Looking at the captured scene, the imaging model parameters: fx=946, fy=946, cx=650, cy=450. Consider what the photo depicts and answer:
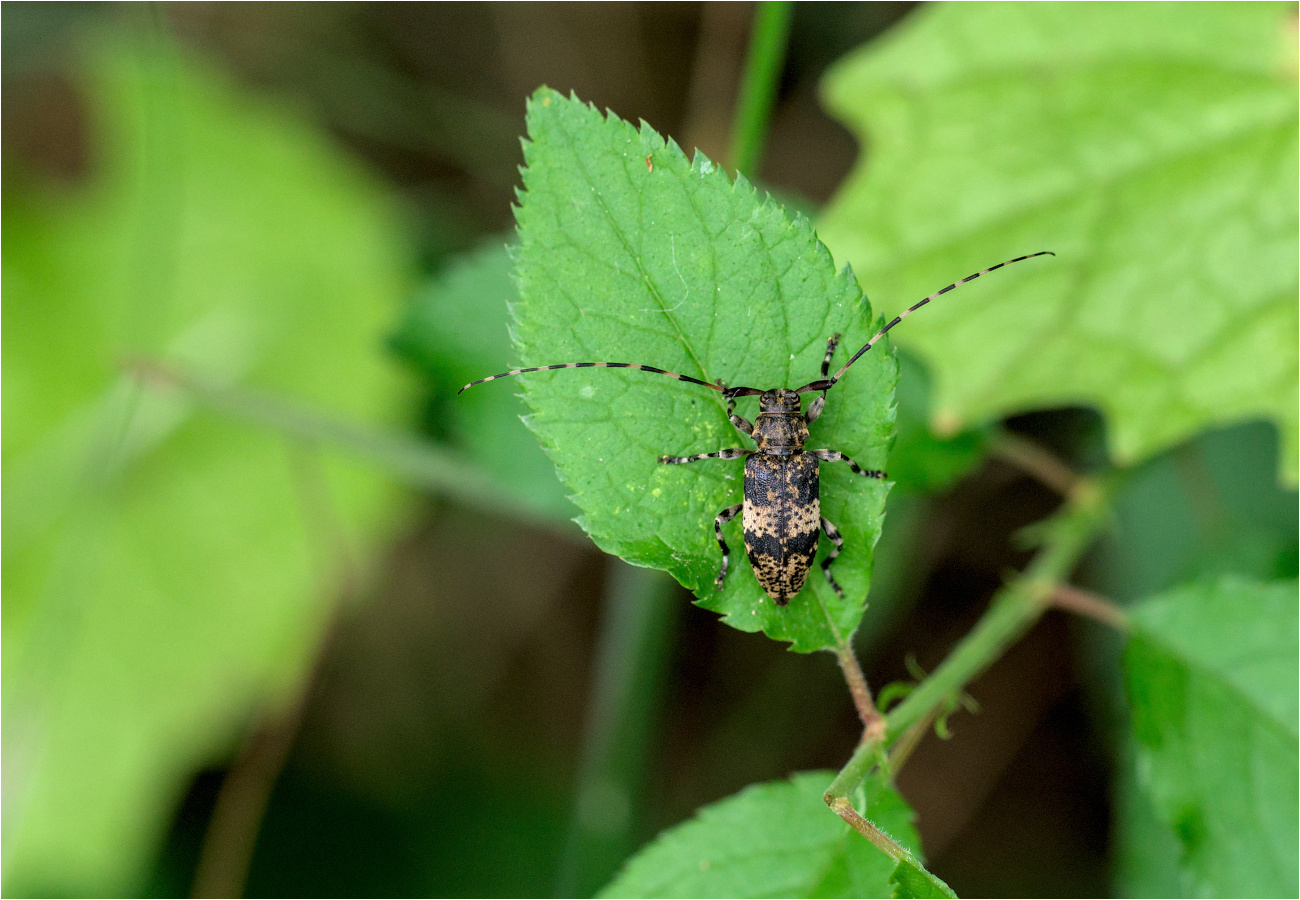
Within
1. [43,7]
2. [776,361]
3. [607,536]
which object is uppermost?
[43,7]

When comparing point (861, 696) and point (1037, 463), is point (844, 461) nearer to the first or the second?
point (861, 696)

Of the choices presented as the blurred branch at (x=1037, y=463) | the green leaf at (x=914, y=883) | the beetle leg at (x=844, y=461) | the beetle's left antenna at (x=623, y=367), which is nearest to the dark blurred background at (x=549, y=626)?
the blurred branch at (x=1037, y=463)

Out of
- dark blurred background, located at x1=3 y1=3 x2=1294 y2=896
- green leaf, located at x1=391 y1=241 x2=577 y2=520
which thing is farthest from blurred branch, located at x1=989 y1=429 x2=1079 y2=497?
green leaf, located at x1=391 y1=241 x2=577 y2=520

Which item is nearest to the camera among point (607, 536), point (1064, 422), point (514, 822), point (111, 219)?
point (607, 536)

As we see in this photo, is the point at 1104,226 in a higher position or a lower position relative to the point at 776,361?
higher

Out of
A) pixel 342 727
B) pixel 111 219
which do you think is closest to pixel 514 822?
pixel 342 727

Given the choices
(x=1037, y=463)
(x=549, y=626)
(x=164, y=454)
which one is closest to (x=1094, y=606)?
(x=1037, y=463)

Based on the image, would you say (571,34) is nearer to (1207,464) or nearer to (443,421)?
(443,421)

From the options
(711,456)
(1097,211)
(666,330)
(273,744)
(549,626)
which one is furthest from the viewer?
(549,626)
